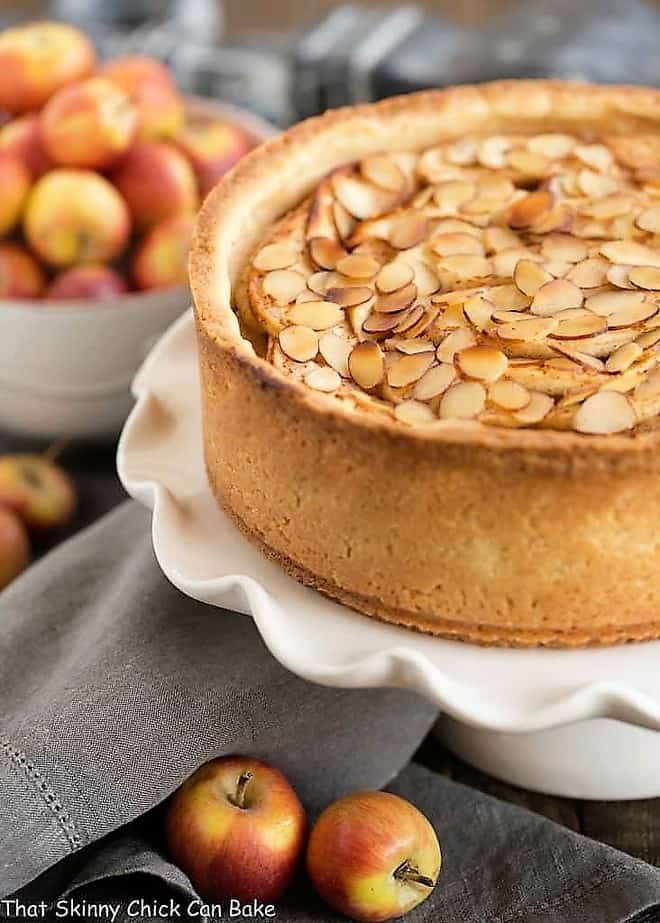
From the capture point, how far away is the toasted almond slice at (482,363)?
4.49 ft

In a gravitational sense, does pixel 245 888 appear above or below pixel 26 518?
above

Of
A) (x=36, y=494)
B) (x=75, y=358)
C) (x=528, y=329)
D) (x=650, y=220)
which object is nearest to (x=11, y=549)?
(x=36, y=494)

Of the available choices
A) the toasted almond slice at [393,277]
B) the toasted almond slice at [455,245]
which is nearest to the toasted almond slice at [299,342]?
the toasted almond slice at [393,277]

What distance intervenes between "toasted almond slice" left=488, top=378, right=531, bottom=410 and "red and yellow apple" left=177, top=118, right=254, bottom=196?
97 cm

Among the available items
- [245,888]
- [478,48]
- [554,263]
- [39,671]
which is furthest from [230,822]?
[478,48]

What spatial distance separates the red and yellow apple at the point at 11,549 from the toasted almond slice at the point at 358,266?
0.68 m

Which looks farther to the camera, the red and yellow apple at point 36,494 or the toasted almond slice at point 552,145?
the red and yellow apple at point 36,494

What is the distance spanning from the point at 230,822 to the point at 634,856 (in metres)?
0.48

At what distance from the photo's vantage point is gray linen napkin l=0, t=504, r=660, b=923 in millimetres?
1422

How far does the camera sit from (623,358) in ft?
4.48

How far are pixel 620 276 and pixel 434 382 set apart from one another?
0.27 meters

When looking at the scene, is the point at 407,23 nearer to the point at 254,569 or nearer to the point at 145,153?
the point at 145,153

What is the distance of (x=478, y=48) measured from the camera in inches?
105

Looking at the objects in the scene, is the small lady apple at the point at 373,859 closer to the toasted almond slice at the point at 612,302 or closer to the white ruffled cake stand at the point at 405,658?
the white ruffled cake stand at the point at 405,658
